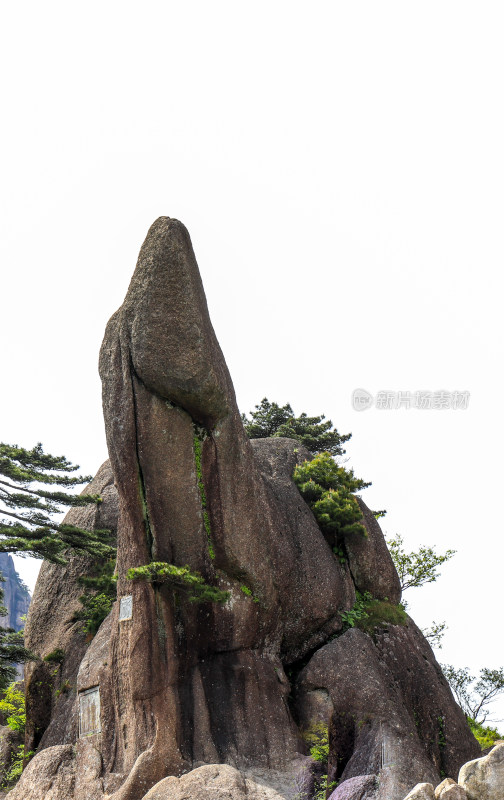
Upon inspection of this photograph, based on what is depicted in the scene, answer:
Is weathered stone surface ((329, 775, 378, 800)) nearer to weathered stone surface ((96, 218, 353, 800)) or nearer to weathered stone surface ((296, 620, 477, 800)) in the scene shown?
weathered stone surface ((296, 620, 477, 800))

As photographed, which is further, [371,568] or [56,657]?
[56,657]

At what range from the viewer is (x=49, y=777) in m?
14.6

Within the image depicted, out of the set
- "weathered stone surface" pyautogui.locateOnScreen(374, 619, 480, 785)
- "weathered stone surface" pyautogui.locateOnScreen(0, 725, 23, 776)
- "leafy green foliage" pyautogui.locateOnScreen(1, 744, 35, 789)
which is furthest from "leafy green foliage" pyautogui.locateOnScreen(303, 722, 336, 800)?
"weathered stone surface" pyautogui.locateOnScreen(0, 725, 23, 776)

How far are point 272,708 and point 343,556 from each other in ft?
17.1

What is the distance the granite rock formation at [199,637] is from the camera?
13.9 metres

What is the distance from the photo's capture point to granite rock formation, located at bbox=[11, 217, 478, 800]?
1385 cm

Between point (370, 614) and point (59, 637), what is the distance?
8.97m

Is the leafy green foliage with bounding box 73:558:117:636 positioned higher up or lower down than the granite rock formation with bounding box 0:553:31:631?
lower down

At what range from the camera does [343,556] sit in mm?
19000

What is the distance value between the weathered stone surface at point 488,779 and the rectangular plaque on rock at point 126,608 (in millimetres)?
7241

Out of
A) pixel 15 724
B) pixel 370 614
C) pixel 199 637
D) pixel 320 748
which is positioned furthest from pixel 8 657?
pixel 370 614

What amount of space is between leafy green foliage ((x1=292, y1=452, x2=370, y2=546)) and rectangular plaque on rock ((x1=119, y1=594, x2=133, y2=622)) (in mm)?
6116

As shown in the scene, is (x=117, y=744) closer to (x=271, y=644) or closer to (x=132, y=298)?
(x=271, y=644)

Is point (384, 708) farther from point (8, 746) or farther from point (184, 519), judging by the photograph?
point (8, 746)
